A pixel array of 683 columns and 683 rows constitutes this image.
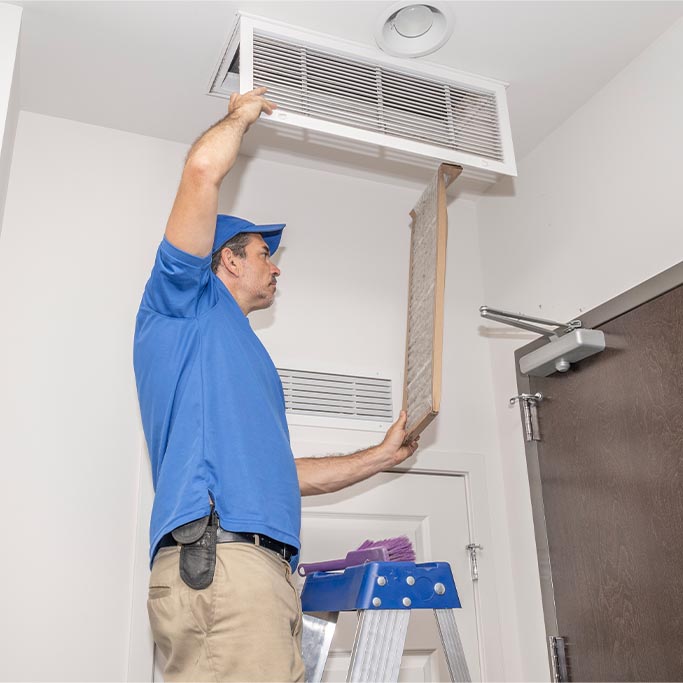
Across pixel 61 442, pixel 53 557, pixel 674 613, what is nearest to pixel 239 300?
pixel 61 442

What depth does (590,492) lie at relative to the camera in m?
2.28

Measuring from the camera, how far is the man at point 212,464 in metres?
1.49

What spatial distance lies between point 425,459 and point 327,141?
114cm

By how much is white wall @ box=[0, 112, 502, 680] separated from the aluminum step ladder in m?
0.64

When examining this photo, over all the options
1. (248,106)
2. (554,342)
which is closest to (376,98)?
(248,106)

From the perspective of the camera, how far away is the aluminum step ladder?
5.39 ft

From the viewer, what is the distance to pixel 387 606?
1666 millimetres

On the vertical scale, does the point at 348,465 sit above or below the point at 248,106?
below

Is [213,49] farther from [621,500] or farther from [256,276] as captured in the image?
[621,500]

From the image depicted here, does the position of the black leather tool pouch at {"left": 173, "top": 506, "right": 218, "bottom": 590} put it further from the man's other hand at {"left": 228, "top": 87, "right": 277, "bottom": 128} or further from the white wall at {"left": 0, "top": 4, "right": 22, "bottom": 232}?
the white wall at {"left": 0, "top": 4, "right": 22, "bottom": 232}

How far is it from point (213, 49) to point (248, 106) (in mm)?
497

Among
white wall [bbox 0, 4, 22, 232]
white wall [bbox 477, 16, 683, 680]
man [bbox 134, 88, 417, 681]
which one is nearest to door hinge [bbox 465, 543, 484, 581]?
white wall [bbox 477, 16, 683, 680]

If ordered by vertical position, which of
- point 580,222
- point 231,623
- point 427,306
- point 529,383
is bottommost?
point 231,623

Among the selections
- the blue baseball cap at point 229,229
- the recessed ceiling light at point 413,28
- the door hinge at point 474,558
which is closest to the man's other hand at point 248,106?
the blue baseball cap at point 229,229
